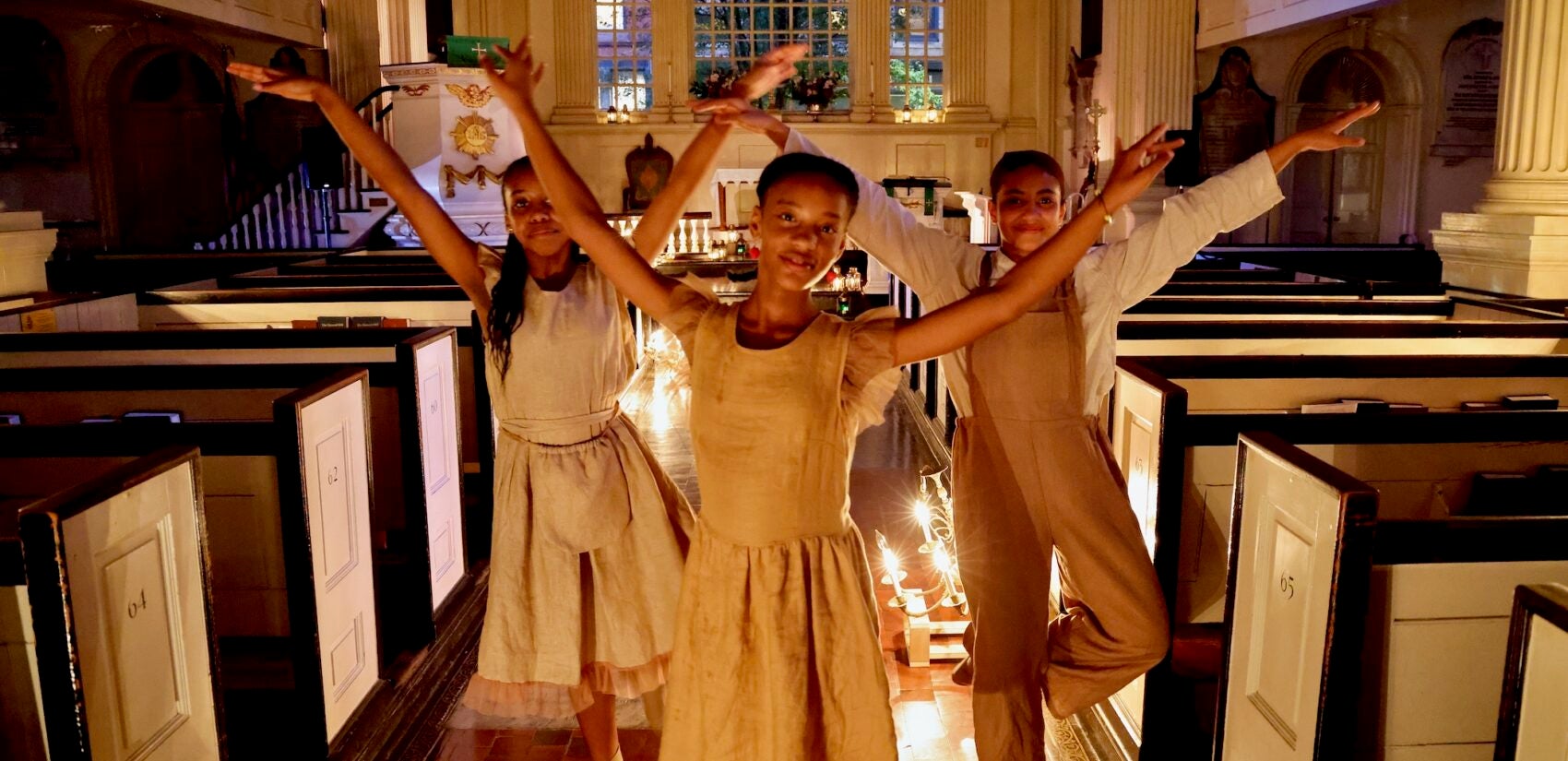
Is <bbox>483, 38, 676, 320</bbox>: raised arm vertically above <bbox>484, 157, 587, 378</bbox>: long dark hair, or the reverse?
<bbox>483, 38, 676, 320</bbox>: raised arm

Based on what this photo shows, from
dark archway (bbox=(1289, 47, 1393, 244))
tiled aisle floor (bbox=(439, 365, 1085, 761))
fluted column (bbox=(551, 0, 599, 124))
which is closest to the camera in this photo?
tiled aisle floor (bbox=(439, 365, 1085, 761))

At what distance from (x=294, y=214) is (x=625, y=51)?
18.8 ft

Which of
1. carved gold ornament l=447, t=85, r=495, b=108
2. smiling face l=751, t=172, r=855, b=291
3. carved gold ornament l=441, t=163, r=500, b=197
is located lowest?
smiling face l=751, t=172, r=855, b=291

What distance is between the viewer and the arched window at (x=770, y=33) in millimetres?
15750

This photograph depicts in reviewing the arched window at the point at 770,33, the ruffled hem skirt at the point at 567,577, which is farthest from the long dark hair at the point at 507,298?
the arched window at the point at 770,33

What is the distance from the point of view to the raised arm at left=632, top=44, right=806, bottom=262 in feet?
6.33

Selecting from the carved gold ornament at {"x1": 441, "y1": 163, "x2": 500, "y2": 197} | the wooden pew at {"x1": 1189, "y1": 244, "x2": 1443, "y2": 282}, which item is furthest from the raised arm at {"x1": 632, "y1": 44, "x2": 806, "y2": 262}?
the carved gold ornament at {"x1": 441, "y1": 163, "x2": 500, "y2": 197}

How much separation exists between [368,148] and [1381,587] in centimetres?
186

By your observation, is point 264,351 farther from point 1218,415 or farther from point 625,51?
point 625,51

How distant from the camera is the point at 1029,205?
7.09 ft

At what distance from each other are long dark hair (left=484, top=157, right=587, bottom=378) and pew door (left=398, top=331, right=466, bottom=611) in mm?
1232

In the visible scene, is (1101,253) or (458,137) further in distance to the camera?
(458,137)

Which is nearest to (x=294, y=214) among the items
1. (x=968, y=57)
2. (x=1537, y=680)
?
(x=968, y=57)

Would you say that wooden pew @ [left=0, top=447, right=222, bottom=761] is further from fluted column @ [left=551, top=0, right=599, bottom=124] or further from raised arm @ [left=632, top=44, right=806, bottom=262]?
fluted column @ [left=551, top=0, right=599, bottom=124]
